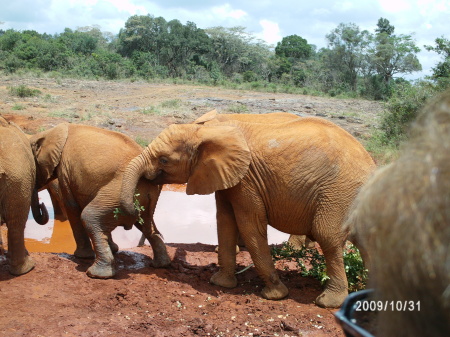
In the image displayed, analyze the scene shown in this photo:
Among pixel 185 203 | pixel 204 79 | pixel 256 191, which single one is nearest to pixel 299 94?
pixel 204 79

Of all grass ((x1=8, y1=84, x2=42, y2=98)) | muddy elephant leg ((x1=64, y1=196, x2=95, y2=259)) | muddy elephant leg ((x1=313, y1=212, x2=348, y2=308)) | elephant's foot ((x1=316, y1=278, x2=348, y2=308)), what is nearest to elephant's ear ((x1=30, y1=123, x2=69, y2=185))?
muddy elephant leg ((x1=64, y1=196, x2=95, y2=259))

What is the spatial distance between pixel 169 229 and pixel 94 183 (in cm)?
345

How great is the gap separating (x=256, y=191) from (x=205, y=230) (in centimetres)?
427

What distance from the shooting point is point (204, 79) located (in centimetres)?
3506

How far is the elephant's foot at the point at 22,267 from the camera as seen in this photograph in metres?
6.23

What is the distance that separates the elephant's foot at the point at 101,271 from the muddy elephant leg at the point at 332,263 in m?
2.44

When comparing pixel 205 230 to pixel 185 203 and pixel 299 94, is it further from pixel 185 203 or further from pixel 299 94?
pixel 299 94

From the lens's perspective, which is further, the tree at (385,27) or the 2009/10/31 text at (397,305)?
the tree at (385,27)

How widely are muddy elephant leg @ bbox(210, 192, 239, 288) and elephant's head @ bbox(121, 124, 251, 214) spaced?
1.22ft

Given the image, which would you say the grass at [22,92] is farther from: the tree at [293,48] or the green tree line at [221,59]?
the tree at [293,48]

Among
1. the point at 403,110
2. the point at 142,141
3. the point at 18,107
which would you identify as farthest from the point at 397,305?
the point at 18,107

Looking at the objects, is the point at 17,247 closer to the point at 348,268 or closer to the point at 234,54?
the point at 348,268

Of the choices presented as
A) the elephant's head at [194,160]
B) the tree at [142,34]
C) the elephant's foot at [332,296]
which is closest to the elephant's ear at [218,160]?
the elephant's head at [194,160]

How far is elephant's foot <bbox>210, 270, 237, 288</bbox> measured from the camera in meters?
6.25
